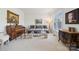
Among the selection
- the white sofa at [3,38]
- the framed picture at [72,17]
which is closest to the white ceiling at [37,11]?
the framed picture at [72,17]

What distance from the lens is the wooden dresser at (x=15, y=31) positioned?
99.1 inches

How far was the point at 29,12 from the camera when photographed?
2582mm

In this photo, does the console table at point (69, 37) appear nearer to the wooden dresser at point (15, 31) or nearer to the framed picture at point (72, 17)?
the framed picture at point (72, 17)

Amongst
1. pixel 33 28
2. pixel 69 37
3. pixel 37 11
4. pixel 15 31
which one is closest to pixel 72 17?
pixel 69 37

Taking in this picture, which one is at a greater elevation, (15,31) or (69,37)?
(15,31)

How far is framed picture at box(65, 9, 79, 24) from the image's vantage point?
2.41 metres

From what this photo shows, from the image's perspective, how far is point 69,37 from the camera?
8.06ft

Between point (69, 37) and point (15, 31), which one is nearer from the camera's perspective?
point (69, 37)

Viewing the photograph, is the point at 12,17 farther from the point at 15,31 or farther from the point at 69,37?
the point at 69,37

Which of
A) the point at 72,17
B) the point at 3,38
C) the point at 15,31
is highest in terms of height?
the point at 72,17

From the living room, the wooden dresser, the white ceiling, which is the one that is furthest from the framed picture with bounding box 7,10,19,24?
the white ceiling

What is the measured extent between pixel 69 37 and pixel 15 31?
4.14ft

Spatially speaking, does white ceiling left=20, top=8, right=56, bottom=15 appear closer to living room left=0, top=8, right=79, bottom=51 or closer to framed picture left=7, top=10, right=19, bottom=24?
living room left=0, top=8, right=79, bottom=51
